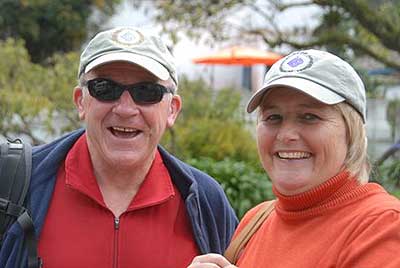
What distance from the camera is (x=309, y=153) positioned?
211 cm

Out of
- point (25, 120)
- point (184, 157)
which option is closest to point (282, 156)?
point (184, 157)

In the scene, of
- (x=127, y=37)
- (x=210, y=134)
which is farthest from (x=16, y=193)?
(x=210, y=134)

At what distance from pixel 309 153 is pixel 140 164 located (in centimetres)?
95

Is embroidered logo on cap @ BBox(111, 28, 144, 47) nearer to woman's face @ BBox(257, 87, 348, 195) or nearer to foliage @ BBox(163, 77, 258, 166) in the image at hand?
woman's face @ BBox(257, 87, 348, 195)

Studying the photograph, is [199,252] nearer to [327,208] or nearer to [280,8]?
[327,208]

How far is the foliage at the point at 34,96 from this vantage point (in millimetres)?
7543

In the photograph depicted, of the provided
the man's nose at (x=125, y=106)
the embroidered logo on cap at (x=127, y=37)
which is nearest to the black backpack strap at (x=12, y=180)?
the man's nose at (x=125, y=106)

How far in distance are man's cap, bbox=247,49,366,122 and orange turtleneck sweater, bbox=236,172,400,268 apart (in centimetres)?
23

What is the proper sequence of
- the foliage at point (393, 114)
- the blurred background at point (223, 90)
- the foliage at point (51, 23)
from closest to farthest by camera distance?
1. the blurred background at point (223, 90)
2. the foliage at point (393, 114)
3. the foliage at point (51, 23)

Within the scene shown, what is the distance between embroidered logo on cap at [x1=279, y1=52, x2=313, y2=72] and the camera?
2.10 metres

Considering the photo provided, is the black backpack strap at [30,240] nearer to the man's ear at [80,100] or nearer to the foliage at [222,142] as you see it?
the man's ear at [80,100]

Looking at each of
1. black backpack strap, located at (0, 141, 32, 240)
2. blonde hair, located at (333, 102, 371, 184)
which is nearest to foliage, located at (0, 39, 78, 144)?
black backpack strap, located at (0, 141, 32, 240)

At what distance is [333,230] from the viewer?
1.98 metres

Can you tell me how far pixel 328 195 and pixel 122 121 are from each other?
3.24ft
